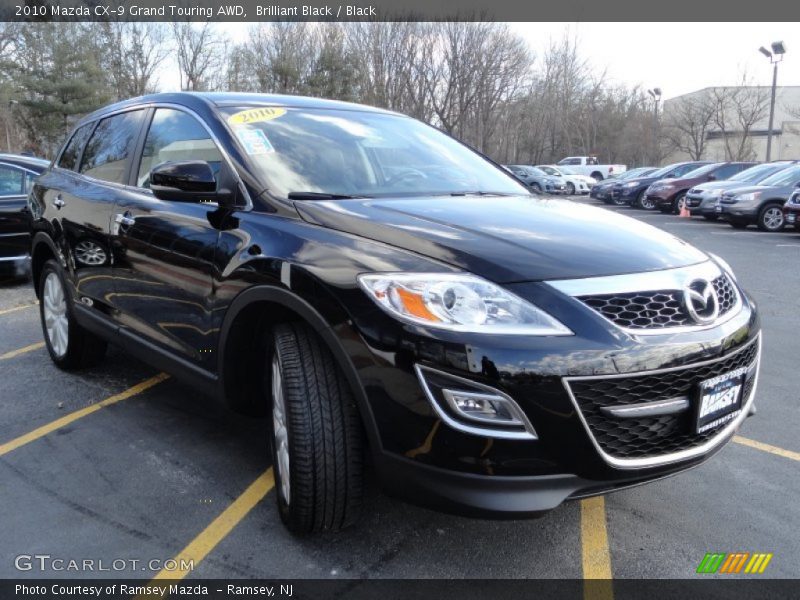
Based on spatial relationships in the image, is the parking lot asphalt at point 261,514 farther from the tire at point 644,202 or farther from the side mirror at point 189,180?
the tire at point 644,202

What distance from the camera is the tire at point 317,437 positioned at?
232cm

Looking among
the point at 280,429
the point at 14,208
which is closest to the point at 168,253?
the point at 280,429

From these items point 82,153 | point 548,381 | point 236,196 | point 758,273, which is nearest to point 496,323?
point 548,381

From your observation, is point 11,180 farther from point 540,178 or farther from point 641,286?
point 540,178

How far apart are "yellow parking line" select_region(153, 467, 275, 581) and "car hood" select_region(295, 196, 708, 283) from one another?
1.30 m

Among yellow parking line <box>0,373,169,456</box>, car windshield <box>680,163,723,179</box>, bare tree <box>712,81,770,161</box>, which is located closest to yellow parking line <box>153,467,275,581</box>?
yellow parking line <box>0,373,169,456</box>

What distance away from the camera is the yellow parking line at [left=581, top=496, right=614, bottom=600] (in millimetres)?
2330

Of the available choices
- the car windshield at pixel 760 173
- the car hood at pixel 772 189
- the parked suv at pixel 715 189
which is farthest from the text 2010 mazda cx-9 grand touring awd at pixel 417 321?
the car windshield at pixel 760 173

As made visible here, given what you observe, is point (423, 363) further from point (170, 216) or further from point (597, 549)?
point (170, 216)

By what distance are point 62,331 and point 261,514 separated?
257 cm

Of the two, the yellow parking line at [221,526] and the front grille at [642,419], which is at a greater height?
the front grille at [642,419]

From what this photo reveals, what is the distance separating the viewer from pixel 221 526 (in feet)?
8.95

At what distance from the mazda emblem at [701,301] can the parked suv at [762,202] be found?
14.0 meters

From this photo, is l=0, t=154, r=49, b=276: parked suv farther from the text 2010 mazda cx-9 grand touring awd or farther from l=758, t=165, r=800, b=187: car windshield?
l=758, t=165, r=800, b=187: car windshield
